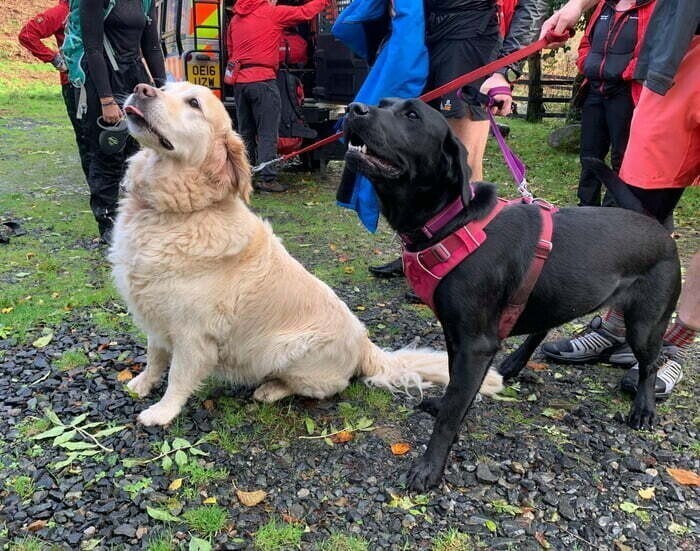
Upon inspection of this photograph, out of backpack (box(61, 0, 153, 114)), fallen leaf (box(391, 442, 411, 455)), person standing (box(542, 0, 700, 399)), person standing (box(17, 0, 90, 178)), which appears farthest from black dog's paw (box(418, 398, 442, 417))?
person standing (box(17, 0, 90, 178))

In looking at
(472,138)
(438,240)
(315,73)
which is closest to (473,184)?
(438,240)

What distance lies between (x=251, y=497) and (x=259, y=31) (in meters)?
6.19

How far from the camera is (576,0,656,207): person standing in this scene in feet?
11.2

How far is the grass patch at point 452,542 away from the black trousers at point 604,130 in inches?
90.6

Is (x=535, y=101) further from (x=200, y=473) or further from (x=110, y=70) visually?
(x=200, y=473)

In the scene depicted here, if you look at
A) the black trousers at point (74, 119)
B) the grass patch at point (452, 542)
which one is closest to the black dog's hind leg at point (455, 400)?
the grass patch at point (452, 542)

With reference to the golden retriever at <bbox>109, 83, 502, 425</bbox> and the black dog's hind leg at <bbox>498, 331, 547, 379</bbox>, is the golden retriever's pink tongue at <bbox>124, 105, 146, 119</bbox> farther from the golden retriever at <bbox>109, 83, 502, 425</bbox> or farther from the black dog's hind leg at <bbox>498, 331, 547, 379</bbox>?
the black dog's hind leg at <bbox>498, 331, 547, 379</bbox>

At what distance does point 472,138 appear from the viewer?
4383 mm

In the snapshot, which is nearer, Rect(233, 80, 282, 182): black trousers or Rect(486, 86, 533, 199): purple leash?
Rect(486, 86, 533, 199): purple leash

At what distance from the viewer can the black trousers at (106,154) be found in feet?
16.5

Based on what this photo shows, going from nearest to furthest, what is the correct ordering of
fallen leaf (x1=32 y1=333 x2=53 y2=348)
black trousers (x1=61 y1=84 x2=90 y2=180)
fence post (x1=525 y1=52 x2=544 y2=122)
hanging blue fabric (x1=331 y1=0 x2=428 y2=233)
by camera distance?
fallen leaf (x1=32 y1=333 x2=53 y2=348) → hanging blue fabric (x1=331 y1=0 x2=428 y2=233) → black trousers (x1=61 y1=84 x2=90 y2=180) → fence post (x1=525 y1=52 x2=544 y2=122)

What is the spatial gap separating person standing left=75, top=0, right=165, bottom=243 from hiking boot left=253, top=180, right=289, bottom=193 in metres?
2.83

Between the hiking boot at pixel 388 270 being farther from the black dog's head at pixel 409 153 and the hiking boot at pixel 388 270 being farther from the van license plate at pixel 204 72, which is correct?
the van license plate at pixel 204 72

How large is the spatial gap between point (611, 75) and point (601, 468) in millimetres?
2395
